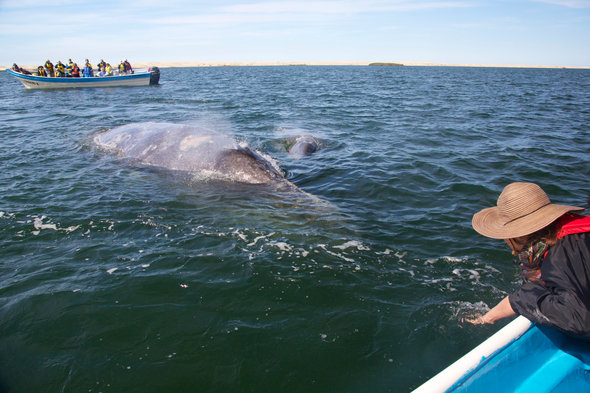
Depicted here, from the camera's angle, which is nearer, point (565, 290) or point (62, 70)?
point (565, 290)

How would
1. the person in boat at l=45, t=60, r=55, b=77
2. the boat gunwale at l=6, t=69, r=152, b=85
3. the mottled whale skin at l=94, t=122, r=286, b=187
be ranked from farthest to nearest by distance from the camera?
the person in boat at l=45, t=60, r=55, b=77 < the boat gunwale at l=6, t=69, r=152, b=85 < the mottled whale skin at l=94, t=122, r=286, b=187

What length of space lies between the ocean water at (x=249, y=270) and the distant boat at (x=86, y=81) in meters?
30.2

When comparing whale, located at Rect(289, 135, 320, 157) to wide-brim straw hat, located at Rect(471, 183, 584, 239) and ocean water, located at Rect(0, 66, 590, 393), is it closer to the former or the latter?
ocean water, located at Rect(0, 66, 590, 393)

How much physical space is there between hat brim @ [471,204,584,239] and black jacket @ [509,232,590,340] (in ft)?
0.66

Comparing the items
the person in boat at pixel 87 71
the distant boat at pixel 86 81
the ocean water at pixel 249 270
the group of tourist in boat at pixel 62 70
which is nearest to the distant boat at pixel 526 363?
the ocean water at pixel 249 270

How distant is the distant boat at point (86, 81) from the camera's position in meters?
36.1

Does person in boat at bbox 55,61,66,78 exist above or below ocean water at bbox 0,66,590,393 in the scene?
above

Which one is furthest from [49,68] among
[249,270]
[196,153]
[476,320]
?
[476,320]

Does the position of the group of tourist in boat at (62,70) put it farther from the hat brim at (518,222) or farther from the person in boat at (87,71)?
the hat brim at (518,222)

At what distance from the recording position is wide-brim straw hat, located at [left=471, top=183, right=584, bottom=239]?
305 centimetres

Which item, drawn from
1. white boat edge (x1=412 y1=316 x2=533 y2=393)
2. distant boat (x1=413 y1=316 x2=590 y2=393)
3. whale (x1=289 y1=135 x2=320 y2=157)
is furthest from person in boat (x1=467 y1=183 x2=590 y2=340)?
whale (x1=289 y1=135 x2=320 y2=157)

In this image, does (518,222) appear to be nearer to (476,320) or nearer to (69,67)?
(476,320)

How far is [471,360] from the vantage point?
2840mm

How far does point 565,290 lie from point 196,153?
7.84m
